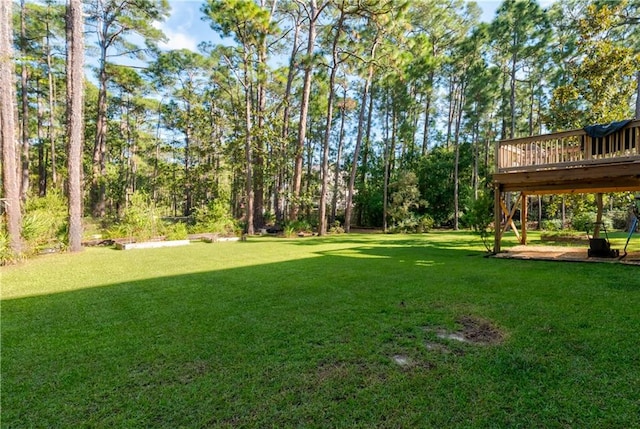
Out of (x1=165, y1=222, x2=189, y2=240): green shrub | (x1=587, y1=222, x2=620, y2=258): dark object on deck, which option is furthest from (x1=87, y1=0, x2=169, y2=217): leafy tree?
(x1=587, y1=222, x2=620, y2=258): dark object on deck

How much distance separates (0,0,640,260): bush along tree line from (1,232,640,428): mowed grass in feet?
14.6

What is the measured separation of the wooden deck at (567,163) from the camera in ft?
19.6

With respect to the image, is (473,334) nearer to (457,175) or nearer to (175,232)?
(175,232)

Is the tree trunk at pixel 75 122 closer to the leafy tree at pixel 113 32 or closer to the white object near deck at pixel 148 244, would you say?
the white object near deck at pixel 148 244

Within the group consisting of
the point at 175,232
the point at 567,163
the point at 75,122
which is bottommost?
the point at 175,232

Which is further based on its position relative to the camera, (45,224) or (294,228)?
(294,228)

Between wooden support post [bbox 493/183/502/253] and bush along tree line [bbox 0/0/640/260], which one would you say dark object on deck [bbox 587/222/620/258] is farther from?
bush along tree line [bbox 0/0/640/260]

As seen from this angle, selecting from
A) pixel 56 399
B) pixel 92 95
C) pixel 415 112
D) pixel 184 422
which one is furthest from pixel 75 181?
pixel 415 112

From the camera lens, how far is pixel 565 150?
22.6 ft

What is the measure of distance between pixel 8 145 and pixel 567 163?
11.7 metres

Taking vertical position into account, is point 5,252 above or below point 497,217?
below

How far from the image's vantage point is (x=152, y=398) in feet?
6.24

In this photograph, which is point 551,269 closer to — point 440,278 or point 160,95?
point 440,278

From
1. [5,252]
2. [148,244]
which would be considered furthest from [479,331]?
[148,244]
